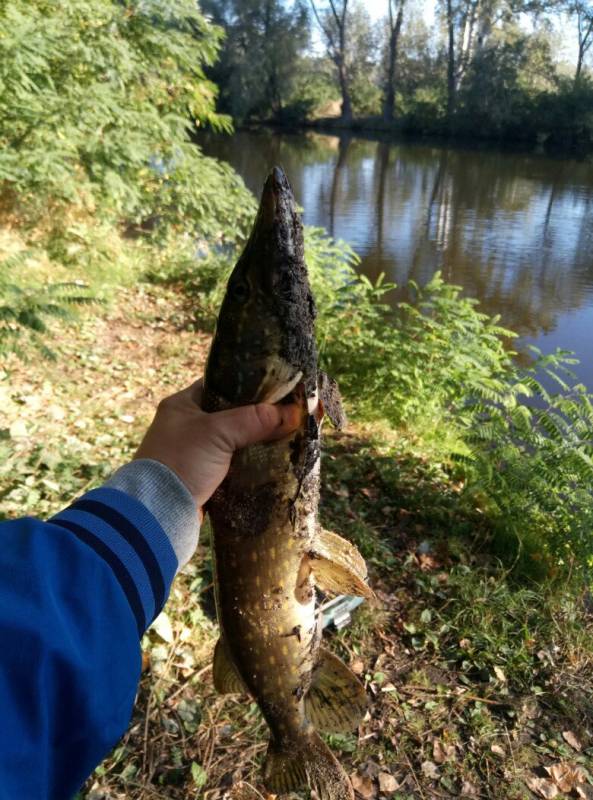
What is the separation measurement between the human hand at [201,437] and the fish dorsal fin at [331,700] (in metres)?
1.02

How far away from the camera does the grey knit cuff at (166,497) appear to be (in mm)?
1521

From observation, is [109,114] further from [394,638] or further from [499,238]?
[499,238]

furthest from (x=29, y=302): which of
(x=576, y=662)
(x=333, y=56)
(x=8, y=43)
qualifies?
(x=333, y=56)

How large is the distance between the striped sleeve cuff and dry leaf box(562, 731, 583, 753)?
2973 millimetres

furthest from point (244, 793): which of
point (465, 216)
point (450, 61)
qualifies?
point (450, 61)

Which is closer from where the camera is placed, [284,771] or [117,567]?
[117,567]

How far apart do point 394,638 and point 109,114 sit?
6985 mm

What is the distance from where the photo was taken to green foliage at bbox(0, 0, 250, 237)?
6.62 metres

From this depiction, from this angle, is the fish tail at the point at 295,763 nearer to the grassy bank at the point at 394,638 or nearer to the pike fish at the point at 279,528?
the pike fish at the point at 279,528

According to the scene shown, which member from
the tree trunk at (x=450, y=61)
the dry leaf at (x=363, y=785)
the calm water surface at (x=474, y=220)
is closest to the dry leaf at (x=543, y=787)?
the dry leaf at (x=363, y=785)

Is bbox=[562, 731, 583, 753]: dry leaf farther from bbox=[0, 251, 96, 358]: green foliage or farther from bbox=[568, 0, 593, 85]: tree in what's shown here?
bbox=[568, 0, 593, 85]: tree

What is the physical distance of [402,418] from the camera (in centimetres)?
632

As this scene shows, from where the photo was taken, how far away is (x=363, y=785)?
9.81 ft

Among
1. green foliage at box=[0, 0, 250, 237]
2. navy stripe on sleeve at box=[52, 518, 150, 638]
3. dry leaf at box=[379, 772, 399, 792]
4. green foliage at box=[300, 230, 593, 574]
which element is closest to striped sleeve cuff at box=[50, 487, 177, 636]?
navy stripe on sleeve at box=[52, 518, 150, 638]
